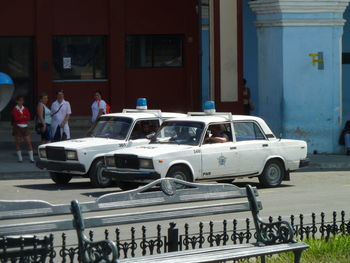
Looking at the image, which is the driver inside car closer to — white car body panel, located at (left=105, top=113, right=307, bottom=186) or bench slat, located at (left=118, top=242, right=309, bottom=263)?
white car body panel, located at (left=105, top=113, right=307, bottom=186)

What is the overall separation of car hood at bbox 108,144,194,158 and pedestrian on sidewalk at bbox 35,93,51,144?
5.76 metres

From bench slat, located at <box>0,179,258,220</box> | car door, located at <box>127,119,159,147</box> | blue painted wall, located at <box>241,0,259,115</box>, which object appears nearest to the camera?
bench slat, located at <box>0,179,258,220</box>

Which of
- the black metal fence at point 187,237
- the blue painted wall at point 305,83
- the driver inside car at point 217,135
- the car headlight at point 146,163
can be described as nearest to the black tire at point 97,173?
the car headlight at point 146,163

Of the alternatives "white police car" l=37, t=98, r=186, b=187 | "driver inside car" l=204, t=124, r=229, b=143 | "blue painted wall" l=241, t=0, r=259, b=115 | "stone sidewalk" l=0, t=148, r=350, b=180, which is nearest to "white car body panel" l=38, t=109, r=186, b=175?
"white police car" l=37, t=98, r=186, b=187

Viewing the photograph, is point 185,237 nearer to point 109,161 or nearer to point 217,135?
point 109,161

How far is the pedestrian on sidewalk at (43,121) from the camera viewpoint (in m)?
24.3

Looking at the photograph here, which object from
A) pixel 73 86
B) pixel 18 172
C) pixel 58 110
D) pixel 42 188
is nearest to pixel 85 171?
pixel 42 188

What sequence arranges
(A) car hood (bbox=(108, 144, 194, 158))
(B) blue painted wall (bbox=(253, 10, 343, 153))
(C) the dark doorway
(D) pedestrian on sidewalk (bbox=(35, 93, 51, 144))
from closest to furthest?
(A) car hood (bbox=(108, 144, 194, 158)), (D) pedestrian on sidewalk (bbox=(35, 93, 51, 144)), (B) blue painted wall (bbox=(253, 10, 343, 153)), (C) the dark doorway

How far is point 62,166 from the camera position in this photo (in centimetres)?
1961

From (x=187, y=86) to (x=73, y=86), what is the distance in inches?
153

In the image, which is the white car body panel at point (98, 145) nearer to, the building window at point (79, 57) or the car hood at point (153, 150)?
the car hood at point (153, 150)

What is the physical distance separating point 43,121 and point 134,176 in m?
6.83

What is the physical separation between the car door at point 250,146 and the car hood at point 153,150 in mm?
1267

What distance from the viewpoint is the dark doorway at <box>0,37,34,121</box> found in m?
30.8
